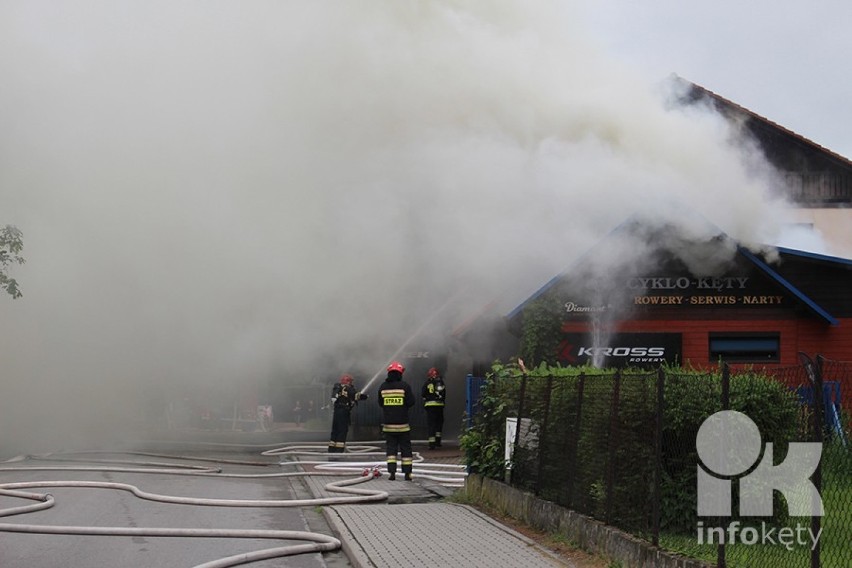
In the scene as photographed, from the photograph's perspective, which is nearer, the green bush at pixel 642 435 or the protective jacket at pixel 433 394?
the green bush at pixel 642 435

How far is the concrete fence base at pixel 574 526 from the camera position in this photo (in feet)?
24.6

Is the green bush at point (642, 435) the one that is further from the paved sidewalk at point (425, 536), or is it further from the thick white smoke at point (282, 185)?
the thick white smoke at point (282, 185)

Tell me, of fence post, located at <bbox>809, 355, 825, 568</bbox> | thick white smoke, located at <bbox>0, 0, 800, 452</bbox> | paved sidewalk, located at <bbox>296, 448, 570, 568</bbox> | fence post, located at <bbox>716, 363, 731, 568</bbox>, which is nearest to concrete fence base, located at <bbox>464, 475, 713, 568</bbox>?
fence post, located at <bbox>716, 363, 731, 568</bbox>

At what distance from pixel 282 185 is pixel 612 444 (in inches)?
576

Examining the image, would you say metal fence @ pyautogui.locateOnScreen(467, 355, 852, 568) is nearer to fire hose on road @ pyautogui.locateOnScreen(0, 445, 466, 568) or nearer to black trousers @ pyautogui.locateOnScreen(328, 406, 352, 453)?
fire hose on road @ pyautogui.locateOnScreen(0, 445, 466, 568)

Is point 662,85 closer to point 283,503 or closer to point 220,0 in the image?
point 220,0

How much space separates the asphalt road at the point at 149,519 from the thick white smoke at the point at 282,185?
22.5 ft

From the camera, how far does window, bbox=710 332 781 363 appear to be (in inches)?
739

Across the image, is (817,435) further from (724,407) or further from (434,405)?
(434,405)

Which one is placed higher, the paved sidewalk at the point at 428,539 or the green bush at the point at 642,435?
the green bush at the point at 642,435

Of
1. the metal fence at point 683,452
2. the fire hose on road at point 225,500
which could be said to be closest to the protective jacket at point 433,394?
the fire hose on road at point 225,500

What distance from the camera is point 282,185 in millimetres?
22250

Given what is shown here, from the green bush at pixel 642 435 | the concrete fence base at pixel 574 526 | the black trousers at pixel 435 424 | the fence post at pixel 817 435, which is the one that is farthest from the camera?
the black trousers at pixel 435 424

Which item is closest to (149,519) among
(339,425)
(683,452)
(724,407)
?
(683,452)
